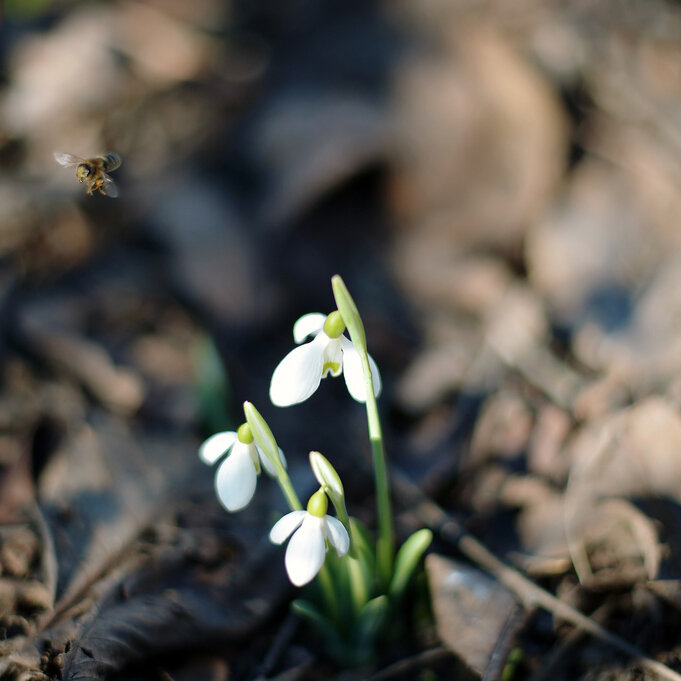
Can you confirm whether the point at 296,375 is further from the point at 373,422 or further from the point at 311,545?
the point at 311,545

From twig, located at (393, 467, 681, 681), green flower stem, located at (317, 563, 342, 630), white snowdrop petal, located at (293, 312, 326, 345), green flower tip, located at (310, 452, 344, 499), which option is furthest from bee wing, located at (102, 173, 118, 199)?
twig, located at (393, 467, 681, 681)

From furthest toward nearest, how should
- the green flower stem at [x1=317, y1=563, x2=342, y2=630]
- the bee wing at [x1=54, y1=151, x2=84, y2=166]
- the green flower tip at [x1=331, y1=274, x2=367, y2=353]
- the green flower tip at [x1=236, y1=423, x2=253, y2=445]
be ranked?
the bee wing at [x1=54, y1=151, x2=84, y2=166] → the green flower stem at [x1=317, y1=563, x2=342, y2=630] → the green flower tip at [x1=236, y1=423, x2=253, y2=445] → the green flower tip at [x1=331, y1=274, x2=367, y2=353]

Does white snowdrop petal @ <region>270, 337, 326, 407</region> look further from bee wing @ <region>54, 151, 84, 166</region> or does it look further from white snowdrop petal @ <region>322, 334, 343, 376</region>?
bee wing @ <region>54, 151, 84, 166</region>

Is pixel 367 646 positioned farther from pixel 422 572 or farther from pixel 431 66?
pixel 431 66

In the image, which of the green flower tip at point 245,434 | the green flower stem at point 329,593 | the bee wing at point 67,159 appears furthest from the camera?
the bee wing at point 67,159

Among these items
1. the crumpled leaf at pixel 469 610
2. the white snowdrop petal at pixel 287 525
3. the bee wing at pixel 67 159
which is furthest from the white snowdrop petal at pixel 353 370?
the bee wing at pixel 67 159

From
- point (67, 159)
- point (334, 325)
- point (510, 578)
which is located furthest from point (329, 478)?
point (67, 159)

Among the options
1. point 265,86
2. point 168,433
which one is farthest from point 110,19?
point 168,433

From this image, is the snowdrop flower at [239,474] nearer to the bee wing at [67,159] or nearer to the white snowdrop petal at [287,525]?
the white snowdrop petal at [287,525]
